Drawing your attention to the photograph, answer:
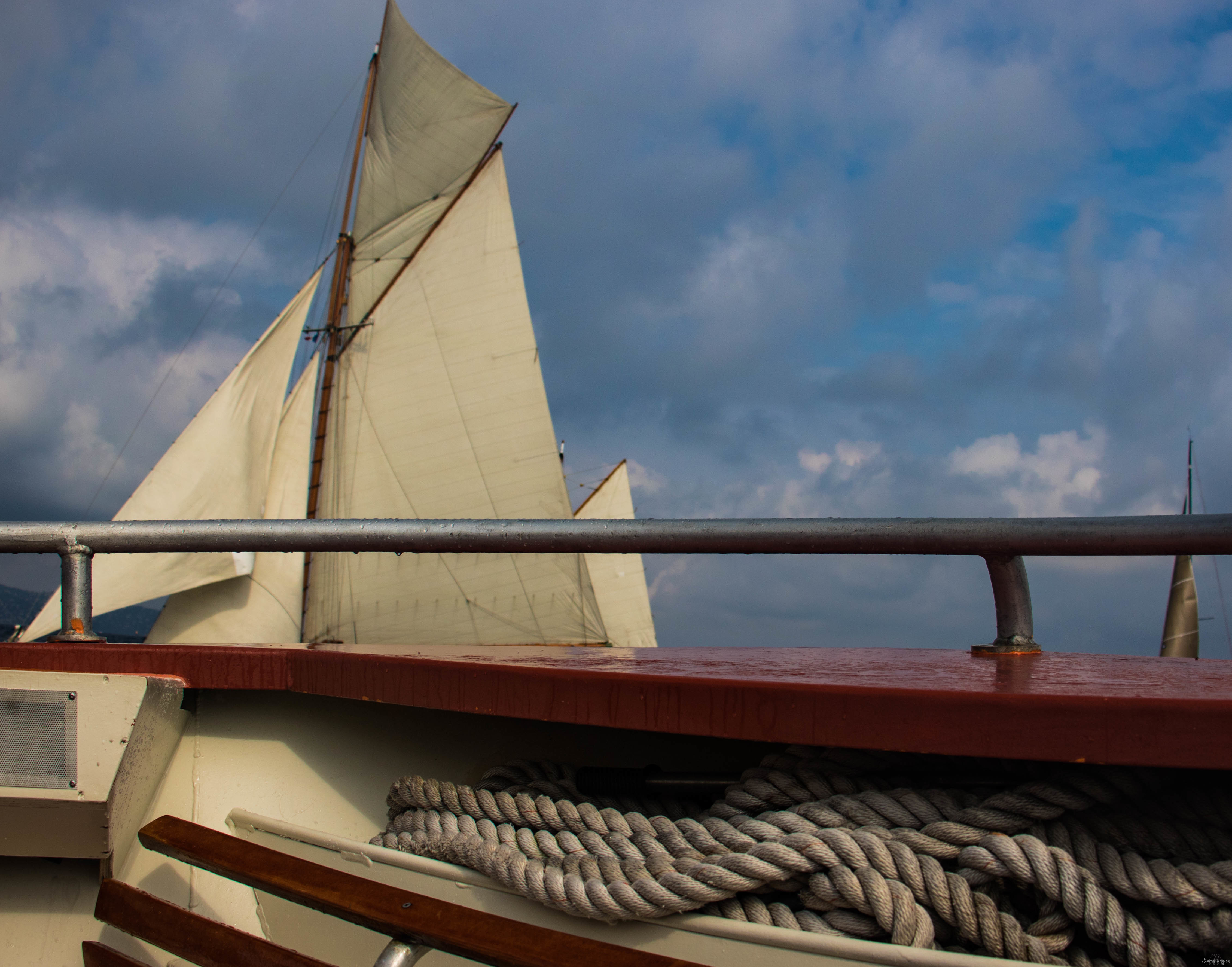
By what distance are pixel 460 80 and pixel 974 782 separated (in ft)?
93.7

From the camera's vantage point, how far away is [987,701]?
1.25 metres

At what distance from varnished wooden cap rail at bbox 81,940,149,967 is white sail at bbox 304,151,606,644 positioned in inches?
791

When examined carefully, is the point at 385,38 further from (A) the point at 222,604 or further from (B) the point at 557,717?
(B) the point at 557,717

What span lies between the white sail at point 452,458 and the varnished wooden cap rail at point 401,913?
20.3m

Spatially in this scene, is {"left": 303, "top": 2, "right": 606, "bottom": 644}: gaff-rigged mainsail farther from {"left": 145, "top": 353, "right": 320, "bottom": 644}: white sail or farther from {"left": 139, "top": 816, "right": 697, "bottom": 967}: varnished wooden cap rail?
{"left": 139, "top": 816, "right": 697, "bottom": 967}: varnished wooden cap rail

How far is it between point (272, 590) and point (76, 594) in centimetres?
2265

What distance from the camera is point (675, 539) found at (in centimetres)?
197

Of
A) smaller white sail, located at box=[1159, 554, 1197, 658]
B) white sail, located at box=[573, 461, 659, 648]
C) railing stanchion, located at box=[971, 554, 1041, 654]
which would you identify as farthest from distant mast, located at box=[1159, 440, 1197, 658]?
railing stanchion, located at box=[971, 554, 1041, 654]

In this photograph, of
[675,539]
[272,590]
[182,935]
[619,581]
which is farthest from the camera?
[619,581]

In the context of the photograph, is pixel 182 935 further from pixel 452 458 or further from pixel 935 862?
pixel 452 458

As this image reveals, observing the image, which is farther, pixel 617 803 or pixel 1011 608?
pixel 1011 608

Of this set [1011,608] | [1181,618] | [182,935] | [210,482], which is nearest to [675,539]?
[1011,608]

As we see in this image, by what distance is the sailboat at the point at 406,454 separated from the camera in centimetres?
2173

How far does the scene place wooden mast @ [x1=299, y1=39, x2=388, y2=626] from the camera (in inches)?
971
